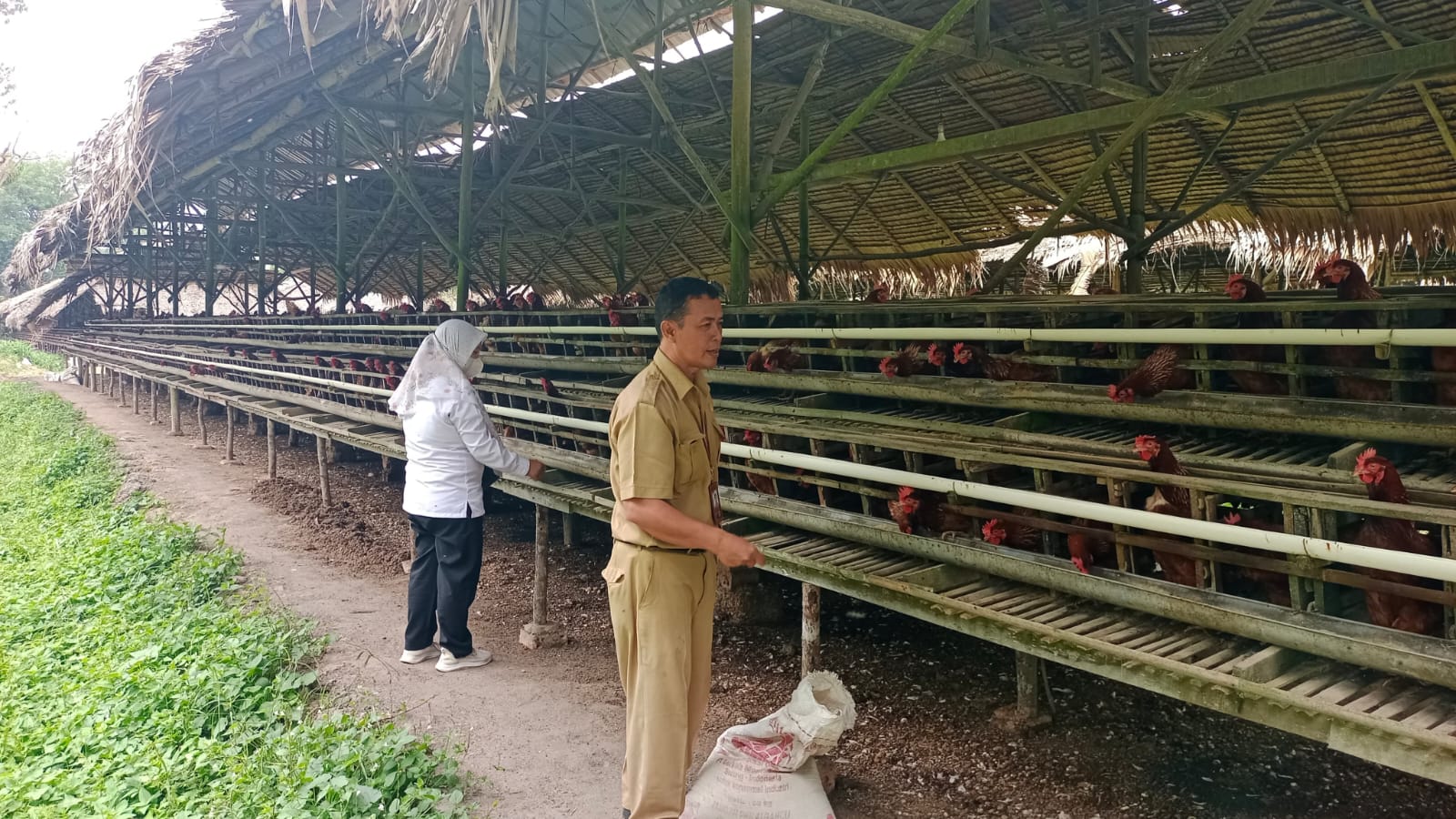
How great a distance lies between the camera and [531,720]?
409cm

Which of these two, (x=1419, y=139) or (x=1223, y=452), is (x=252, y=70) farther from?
(x=1419, y=139)

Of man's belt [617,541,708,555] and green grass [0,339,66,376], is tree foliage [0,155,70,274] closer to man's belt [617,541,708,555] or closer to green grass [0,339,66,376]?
green grass [0,339,66,376]

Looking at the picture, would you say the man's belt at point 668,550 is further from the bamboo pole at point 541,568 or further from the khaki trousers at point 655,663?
the bamboo pole at point 541,568

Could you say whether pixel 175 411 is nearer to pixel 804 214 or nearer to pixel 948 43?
pixel 804 214

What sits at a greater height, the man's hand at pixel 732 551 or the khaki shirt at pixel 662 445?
the khaki shirt at pixel 662 445

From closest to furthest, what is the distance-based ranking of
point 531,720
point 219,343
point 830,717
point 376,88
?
point 830,717 → point 531,720 → point 376,88 → point 219,343

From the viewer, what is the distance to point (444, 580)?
4672mm

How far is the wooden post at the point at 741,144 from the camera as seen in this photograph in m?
5.05

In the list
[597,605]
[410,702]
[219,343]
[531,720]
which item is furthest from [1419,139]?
[219,343]

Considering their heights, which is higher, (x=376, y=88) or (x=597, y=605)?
(x=376, y=88)

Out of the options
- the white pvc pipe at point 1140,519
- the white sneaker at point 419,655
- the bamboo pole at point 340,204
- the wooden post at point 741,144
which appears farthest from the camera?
the bamboo pole at point 340,204

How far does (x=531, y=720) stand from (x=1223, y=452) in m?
3.18

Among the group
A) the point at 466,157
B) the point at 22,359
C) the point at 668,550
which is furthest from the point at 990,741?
the point at 22,359

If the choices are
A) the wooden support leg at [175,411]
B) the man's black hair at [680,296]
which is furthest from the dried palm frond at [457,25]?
the wooden support leg at [175,411]
